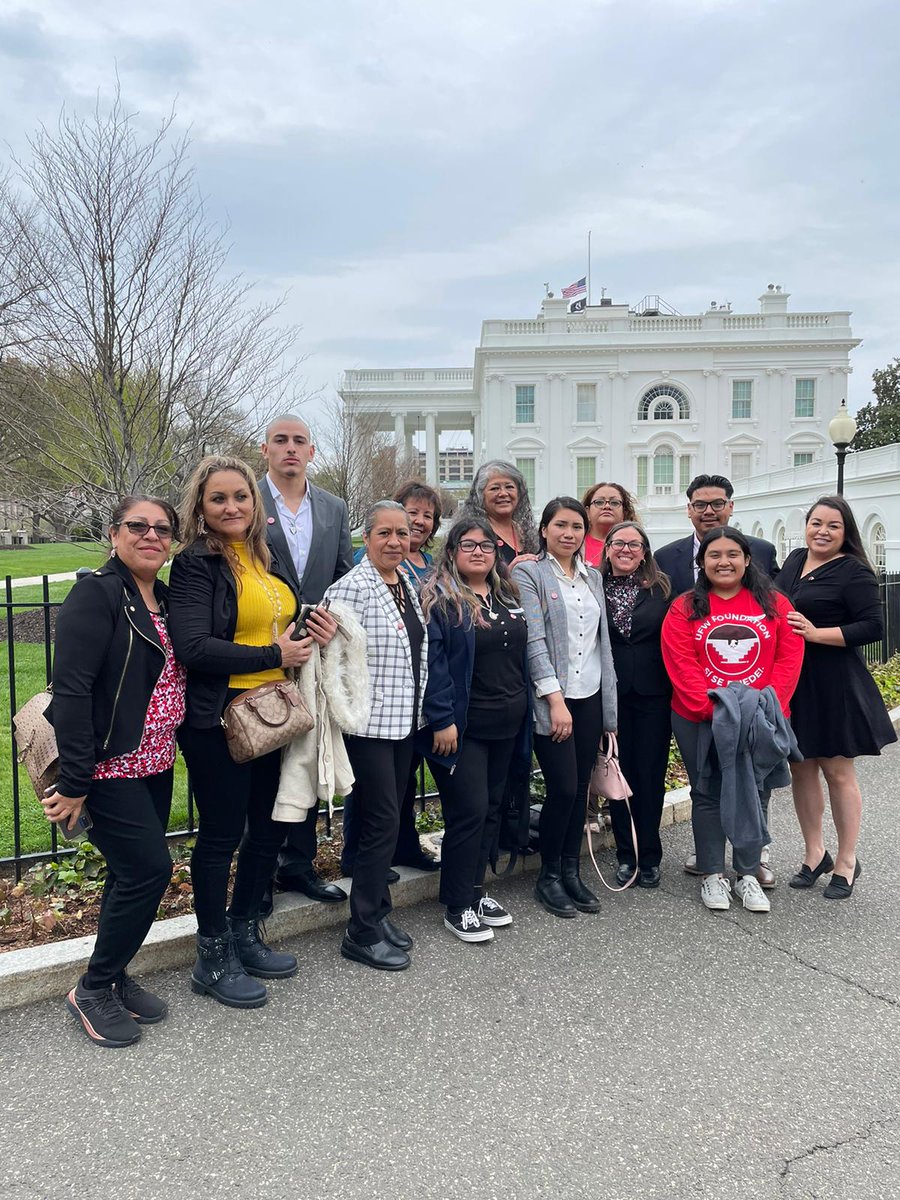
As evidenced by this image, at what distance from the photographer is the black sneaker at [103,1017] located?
293 centimetres

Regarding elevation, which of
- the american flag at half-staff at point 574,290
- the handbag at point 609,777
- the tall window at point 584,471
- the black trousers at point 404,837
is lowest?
the black trousers at point 404,837

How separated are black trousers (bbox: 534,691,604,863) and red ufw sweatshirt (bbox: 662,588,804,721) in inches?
20.1

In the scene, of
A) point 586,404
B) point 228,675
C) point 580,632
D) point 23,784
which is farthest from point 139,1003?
point 586,404

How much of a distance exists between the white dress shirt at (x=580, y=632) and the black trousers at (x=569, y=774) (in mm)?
84

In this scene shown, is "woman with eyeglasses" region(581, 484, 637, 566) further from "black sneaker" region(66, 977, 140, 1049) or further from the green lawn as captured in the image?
the green lawn

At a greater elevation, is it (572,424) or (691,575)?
(572,424)

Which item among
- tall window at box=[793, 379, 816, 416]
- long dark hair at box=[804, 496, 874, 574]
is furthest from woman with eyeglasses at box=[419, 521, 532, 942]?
tall window at box=[793, 379, 816, 416]

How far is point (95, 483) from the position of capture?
7.20m

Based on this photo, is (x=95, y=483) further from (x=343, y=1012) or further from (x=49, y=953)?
(x=343, y=1012)

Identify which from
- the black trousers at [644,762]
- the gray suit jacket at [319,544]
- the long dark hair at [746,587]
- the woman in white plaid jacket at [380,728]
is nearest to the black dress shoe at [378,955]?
the woman in white plaid jacket at [380,728]

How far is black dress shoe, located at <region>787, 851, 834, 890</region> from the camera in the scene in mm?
4418

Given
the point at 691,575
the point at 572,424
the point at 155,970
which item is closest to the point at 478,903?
the point at 155,970

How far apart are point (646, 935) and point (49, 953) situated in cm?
279

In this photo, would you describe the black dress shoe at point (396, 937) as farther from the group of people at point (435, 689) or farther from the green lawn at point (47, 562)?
the green lawn at point (47, 562)
